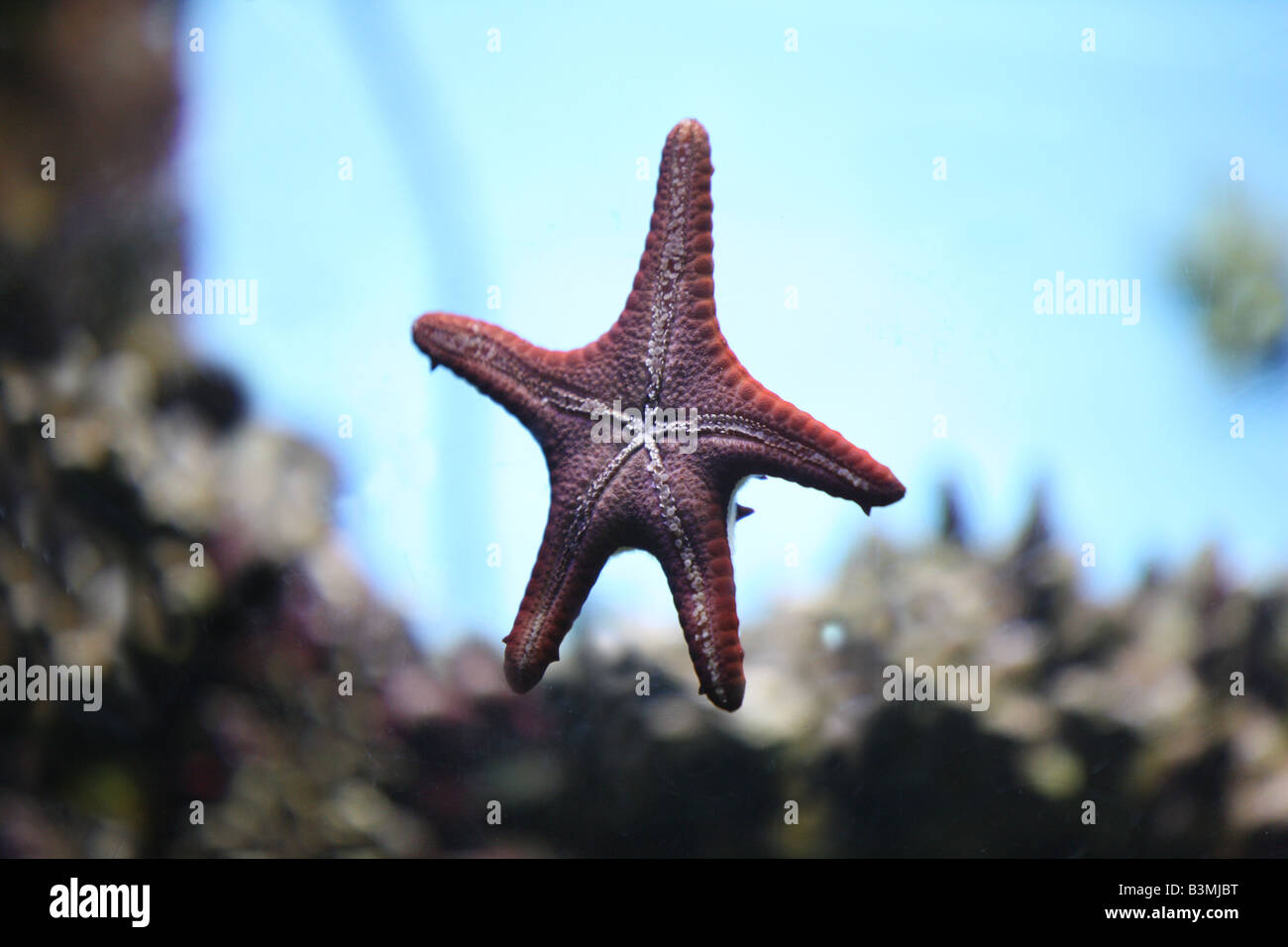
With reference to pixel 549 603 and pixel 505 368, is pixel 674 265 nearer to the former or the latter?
pixel 505 368

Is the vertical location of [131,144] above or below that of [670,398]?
above

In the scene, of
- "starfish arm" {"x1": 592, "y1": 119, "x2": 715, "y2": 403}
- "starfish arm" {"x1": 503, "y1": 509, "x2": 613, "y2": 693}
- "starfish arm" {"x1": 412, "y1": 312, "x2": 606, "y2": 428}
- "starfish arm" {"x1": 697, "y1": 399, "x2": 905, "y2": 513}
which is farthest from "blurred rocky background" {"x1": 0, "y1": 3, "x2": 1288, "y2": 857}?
"starfish arm" {"x1": 592, "y1": 119, "x2": 715, "y2": 403}

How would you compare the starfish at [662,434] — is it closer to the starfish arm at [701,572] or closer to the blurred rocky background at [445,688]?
the starfish arm at [701,572]

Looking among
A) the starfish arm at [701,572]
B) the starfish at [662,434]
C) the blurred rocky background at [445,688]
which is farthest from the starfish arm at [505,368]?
the blurred rocky background at [445,688]

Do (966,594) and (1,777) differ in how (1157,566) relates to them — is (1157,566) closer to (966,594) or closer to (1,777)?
(966,594)

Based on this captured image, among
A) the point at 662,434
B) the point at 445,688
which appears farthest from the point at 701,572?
the point at 445,688

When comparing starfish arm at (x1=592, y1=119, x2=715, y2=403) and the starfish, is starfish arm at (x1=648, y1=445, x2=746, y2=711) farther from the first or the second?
starfish arm at (x1=592, y1=119, x2=715, y2=403)
